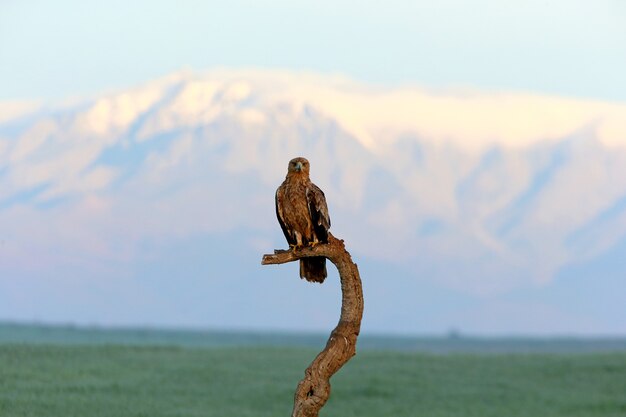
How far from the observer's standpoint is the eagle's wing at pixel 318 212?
13789mm

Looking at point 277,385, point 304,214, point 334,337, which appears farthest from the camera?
point 277,385

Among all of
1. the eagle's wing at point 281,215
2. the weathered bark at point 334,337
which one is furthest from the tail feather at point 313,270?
the eagle's wing at point 281,215

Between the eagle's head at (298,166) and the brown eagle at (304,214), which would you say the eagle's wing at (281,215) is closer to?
the brown eagle at (304,214)

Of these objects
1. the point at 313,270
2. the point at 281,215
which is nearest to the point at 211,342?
the point at 281,215

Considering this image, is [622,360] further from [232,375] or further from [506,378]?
[232,375]

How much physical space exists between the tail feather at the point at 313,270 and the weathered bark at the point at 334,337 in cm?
21

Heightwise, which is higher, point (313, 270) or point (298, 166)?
point (298, 166)

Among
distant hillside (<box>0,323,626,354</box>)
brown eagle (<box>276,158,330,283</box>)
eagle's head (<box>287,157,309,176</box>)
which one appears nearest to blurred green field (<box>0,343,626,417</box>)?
brown eagle (<box>276,158,330,283</box>)

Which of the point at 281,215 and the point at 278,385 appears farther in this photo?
the point at 278,385

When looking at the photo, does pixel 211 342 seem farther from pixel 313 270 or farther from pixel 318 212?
pixel 318 212

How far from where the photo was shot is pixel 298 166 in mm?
13891

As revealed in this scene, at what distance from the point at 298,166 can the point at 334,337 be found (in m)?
1.86

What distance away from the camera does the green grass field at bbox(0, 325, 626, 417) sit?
23.0 m

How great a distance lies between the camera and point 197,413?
22094 mm
